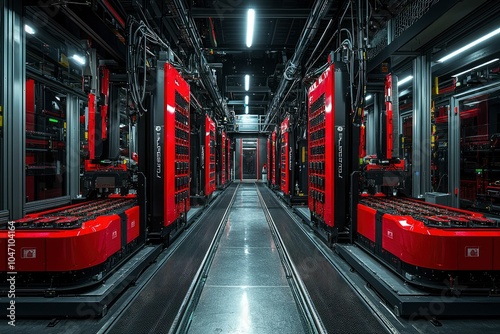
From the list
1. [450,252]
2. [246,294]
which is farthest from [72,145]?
[450,252]

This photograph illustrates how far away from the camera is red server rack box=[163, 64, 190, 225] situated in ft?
16.5

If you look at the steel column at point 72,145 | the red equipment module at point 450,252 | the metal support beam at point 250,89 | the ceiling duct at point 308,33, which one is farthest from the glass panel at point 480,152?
the steel column at point 72,145

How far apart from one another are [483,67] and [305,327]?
833 cm

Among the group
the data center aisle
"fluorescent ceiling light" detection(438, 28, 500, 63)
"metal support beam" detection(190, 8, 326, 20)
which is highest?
"metal support beam" detection(190, 8, 326, 20)

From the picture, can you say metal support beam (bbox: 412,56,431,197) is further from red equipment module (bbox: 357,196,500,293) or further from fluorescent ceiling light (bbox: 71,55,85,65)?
fluorescent ceiling light (bbox: 71,55,85,65)

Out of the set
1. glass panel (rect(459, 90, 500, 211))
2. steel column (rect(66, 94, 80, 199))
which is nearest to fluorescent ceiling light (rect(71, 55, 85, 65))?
steel column (rect(66, 94, 80, 199))

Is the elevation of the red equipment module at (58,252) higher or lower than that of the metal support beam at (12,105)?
lower

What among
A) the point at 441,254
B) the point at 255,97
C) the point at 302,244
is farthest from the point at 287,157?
the point at 255,97

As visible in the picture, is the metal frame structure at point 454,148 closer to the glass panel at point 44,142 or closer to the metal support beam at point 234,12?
the metal support beam at point 234,12

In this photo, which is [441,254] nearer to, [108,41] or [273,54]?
[108,41]

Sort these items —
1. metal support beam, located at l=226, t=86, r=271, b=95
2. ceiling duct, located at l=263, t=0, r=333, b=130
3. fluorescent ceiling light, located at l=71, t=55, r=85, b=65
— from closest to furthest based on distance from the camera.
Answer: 1. ceiling duct, located at l=263, t=0, r=333, b=130
2. fluorescent ceiling light, located at l=71, t=55, r=85, b=65
3. metal support beam, located at l=226, t=86, r=271, b=95

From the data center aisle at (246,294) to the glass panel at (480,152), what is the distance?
613cm

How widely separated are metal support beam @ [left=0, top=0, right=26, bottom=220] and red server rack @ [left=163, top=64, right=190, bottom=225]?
6.12 feet

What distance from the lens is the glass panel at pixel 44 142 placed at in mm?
6809
